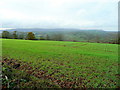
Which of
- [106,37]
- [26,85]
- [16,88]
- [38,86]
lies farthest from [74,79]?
[106,37]

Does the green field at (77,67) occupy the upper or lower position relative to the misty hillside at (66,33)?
lower

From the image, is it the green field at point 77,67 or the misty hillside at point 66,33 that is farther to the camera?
the misty hillside at point 66,33

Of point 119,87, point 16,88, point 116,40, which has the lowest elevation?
point 119,87

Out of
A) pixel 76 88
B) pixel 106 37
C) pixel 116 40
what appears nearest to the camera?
pixel 76 88

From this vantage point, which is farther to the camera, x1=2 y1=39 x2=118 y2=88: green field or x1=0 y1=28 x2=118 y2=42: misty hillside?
x1=0 y1=28 x2=118 y2=42: misty hillside

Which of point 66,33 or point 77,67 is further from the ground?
point 66,33

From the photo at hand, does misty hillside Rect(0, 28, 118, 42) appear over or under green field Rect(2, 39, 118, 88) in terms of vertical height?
over

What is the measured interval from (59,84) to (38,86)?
0.77m

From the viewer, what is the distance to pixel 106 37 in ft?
49.2

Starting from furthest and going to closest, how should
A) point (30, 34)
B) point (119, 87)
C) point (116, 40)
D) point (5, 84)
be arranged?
point (116, 40) → point (30, 34) → point (119, 87) → point (5, 84)

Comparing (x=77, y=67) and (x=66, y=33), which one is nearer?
(x=77, y=67)

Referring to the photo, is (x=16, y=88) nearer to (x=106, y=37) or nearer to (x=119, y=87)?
(x=119, y=87)

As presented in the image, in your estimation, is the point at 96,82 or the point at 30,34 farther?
the point at 30,34

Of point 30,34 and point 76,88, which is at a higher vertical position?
point 30,34
